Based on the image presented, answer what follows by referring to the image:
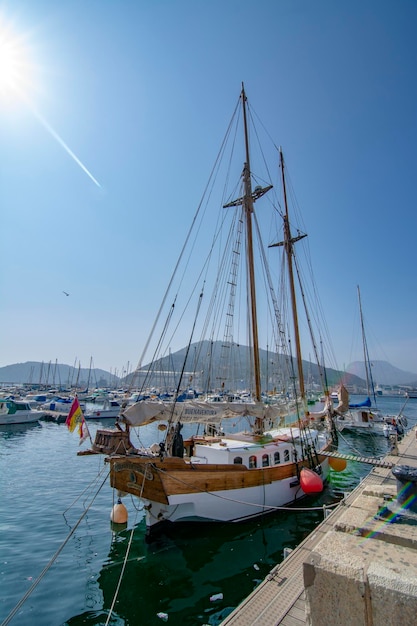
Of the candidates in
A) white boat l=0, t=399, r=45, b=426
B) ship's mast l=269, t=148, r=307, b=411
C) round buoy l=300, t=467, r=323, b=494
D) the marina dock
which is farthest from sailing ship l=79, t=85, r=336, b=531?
white boat l=0, t=399, r=45, b=426

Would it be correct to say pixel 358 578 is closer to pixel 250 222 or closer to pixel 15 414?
pixel 250 222

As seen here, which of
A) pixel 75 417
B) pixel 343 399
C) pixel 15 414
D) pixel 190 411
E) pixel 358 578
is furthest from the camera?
pixel 15 414

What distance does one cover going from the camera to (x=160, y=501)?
11055 millimetres

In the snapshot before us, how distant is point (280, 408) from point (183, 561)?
8.87m

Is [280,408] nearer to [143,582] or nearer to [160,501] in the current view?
[160,501]

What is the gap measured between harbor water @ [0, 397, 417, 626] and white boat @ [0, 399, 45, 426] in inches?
1243

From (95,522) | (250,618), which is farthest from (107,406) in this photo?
(250,618)

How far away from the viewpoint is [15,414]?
4488cm

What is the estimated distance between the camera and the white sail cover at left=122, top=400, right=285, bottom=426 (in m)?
12.5

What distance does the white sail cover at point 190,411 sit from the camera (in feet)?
40.9

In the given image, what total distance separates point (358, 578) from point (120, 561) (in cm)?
1039

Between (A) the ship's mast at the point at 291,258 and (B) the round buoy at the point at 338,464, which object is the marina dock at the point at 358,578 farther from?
(A) the ship's mast at the point at 291,258

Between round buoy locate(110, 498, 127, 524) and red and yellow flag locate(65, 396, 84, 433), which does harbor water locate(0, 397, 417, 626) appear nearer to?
round buoy locate(110, 498, 127, 524)

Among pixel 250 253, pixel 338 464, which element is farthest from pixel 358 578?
pixel 250 253
